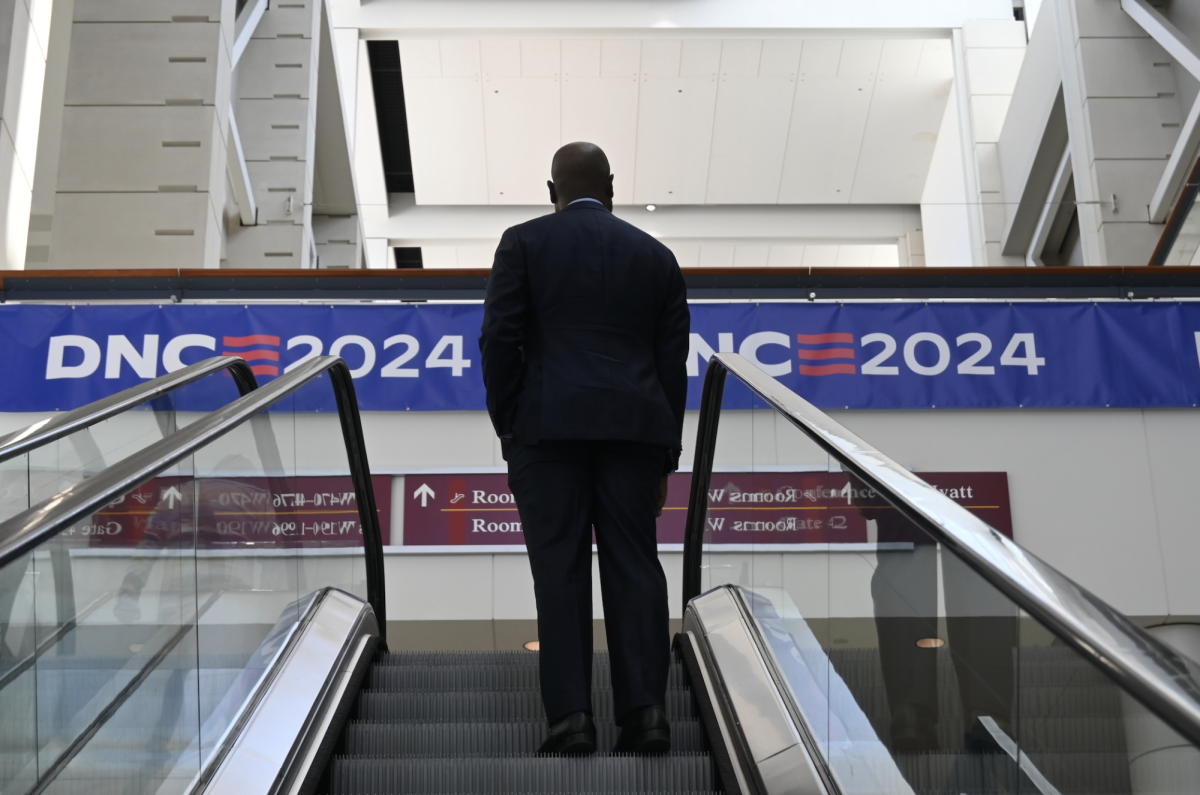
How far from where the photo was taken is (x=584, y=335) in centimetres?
268

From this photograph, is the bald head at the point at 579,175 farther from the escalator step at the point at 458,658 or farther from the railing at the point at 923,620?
the escalator step at the point at 458,658

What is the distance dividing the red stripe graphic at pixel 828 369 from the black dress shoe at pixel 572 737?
3778 millimetres

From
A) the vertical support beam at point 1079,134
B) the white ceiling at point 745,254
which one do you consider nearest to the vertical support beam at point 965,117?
the vertical support beam at point 1079,134

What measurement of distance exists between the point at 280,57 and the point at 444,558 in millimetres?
8165

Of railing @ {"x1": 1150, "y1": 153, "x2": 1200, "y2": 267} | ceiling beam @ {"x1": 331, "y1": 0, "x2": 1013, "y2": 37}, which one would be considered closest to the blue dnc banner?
railing @ {"x1": 1150, "y1": 153, "x2": 1200, "y2": 267}

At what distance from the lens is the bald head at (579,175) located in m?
2.88

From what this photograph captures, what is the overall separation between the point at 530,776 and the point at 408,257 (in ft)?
57.2

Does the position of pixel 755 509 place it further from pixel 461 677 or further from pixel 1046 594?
pixel 1046 594

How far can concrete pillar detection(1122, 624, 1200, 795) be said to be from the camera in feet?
3.10

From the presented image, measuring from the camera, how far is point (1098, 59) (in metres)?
10.3

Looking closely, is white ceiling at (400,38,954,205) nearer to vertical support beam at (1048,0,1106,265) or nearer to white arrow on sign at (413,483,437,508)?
vertical support beam at (1048,0,1106,265)

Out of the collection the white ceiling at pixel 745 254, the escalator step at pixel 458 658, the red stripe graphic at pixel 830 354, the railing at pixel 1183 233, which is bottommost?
the escalator step at pixel 458 658

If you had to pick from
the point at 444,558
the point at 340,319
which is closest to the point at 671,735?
the point at 444,558

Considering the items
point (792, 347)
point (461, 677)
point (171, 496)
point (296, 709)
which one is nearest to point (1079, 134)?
point (792, 347)
